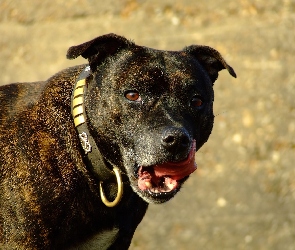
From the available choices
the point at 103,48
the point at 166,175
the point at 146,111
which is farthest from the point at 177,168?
the point at 103,48

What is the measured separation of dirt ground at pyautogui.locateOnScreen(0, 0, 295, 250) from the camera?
8.12m

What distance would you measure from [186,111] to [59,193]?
0.80m

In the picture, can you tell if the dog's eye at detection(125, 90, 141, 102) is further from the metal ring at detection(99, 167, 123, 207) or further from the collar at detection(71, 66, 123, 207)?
the metal ring at detection(99, 167, 123, 207)

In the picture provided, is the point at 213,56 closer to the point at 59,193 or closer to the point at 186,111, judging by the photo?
the point at 186,111

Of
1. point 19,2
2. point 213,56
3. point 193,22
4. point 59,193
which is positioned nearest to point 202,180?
point 193,22

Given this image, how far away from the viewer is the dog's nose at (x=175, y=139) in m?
4.30

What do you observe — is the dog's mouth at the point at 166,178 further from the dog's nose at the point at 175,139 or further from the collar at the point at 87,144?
the collar at the point at 87,144

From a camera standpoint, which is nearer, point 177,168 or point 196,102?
point 177,168

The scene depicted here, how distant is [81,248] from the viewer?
15.3ft

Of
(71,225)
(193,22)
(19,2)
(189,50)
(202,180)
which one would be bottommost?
(202,180)

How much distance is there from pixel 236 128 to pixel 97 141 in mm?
3723

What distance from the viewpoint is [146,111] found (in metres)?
4.46

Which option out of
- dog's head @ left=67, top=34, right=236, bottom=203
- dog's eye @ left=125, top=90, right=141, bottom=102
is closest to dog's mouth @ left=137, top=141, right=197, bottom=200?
dog's head @ left=67, top=34, right=236, bottom=203

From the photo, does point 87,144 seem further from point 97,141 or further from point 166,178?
point 166,178
